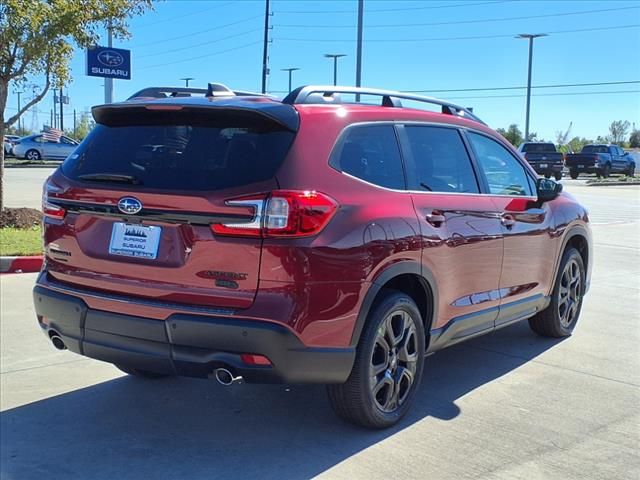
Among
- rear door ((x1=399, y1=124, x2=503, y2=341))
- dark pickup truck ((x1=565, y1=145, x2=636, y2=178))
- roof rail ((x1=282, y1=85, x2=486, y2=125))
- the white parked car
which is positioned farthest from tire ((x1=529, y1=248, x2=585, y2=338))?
dark pickup truck ((x1=565, y1=145, x2=636, y2=178))

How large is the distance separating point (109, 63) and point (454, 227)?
10.9 meters

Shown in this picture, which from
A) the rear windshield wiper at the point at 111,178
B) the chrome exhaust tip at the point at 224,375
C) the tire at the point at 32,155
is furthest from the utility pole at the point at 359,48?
the chrome exhaust tip at the point at 224,375

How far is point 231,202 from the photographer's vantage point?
3.33 meters

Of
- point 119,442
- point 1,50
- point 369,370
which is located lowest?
point 119,442

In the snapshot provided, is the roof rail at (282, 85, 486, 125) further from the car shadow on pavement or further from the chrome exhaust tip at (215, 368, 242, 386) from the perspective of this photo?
the car shadow on pavement

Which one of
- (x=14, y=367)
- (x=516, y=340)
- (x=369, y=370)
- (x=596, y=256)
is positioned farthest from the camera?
(x=596, y=256)

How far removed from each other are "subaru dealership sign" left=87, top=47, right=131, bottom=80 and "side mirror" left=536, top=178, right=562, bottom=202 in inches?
388

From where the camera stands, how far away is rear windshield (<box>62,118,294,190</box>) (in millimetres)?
3432

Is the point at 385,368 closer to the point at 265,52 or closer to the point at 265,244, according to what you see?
the point at 265,244

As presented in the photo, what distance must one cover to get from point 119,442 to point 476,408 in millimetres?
2185

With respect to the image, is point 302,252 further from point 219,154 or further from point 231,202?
point 219,154

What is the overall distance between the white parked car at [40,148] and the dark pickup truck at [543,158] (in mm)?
23119

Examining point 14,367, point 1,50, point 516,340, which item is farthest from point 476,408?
point 1,50

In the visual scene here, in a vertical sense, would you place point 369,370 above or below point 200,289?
below
